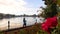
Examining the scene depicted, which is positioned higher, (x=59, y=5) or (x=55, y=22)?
(x=59, y=5)

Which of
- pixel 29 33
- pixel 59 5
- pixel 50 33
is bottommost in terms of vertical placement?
pixel 29 33

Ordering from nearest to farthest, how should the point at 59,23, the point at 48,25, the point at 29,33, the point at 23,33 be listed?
1. the point at 59,23
2. the point at 48,25
3. the point at 23,33
4. the point at 29,33

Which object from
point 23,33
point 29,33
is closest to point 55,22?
point 23,33

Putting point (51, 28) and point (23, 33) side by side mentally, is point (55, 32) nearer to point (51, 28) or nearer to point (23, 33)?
point (51, 28)

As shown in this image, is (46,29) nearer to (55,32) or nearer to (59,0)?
(55,32)

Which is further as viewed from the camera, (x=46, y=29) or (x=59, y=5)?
(x=46, y=29)

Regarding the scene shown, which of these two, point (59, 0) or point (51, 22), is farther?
point (51, 22)

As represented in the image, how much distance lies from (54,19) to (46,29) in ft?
0.32

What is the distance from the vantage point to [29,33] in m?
9.27

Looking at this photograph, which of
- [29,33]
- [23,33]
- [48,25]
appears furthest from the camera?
[29,33]

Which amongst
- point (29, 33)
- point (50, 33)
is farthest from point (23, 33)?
point (50, 33)

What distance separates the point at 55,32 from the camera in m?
1.38

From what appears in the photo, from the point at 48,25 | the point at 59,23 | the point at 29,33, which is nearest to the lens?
the point at 59,23

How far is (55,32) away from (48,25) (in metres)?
0.08
